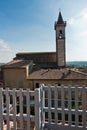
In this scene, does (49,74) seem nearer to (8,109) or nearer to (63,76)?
(63,76)

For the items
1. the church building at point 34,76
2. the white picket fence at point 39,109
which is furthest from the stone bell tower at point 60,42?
the white picket fence at point 39,109

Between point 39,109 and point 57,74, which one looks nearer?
point 39,109

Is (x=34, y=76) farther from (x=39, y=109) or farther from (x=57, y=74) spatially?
(x=39, y=109)

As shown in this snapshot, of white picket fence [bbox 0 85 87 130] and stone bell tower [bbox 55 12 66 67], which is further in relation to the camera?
stone bell tower [bbox 55 12 66 67]

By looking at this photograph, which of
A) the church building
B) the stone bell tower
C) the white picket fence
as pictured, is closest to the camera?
the white picket fence

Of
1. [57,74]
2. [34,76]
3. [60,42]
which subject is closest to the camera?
[57,74]

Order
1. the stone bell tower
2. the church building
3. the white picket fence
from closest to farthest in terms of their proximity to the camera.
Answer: the white picket fence, the church building, the stone bell tower

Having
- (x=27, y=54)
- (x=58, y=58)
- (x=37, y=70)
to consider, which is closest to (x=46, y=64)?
(x=58, y=58)

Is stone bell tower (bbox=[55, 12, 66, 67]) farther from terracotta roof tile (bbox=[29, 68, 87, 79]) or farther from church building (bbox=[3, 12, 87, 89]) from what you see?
terracotta roof tile (bbox=[29, 68, 87, 79])

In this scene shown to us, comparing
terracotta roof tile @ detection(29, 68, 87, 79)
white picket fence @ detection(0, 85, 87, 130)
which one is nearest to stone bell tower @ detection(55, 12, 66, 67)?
terracotta roof tile @ detection(29, 68, 87, 79)

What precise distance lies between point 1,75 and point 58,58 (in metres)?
12.0

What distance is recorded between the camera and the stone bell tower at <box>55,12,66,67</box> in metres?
35.4

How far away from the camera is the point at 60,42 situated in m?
35.9

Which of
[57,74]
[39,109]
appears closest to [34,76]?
[57,74]
